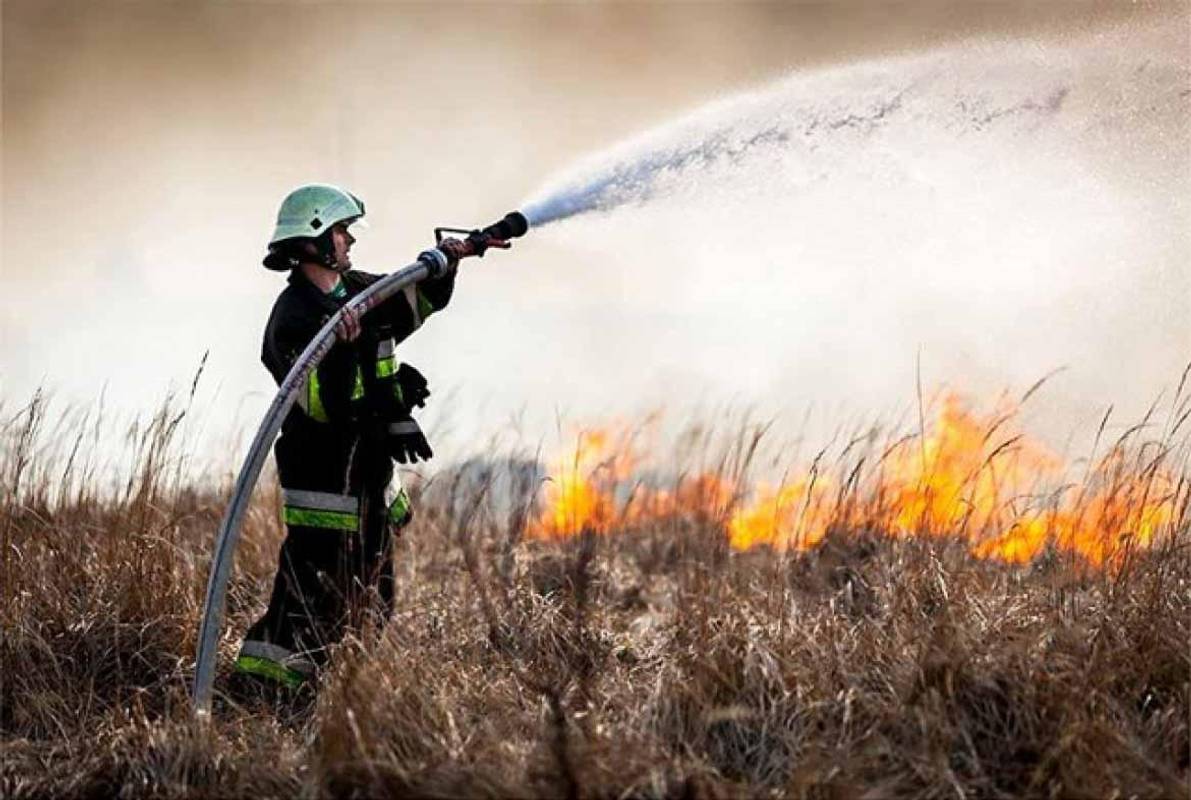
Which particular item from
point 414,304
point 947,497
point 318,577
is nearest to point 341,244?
point 414,304

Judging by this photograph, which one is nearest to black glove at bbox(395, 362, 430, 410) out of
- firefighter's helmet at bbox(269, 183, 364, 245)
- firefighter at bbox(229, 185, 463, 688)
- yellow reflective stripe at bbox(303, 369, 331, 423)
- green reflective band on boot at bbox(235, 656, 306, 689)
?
firefighter at bbox(229, 185, 463, 688)

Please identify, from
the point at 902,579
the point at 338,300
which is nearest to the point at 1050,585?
the point at 902,579

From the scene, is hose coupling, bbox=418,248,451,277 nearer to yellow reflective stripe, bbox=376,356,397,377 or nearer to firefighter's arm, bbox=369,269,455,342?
firefighter's arm, bbox=369,269,455,342

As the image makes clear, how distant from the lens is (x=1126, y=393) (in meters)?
8.27

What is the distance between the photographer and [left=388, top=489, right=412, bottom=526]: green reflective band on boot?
5.87 metres

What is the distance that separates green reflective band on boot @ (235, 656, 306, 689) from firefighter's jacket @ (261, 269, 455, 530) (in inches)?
21.5

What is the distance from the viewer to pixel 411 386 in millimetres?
5723

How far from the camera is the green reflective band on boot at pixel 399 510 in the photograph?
5871 mm

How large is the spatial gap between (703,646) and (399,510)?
4.83 ft

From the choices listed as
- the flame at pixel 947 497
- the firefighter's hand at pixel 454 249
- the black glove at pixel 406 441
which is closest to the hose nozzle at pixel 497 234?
the firefighter's hand at pixel 454 249

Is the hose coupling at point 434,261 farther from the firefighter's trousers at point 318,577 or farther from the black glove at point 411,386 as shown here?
the firefighter's trousers at point 318,577

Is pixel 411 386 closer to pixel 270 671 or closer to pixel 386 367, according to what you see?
pixel 386 367

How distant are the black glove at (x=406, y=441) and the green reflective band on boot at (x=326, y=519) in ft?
0.96

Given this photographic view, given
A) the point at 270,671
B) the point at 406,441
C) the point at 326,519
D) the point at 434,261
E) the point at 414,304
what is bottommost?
the point at 270,671
